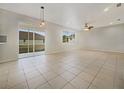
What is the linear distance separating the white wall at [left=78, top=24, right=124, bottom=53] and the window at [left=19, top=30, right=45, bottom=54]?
675 cm

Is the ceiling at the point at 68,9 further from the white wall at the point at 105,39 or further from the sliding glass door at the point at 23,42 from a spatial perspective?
the white wall at the point at 105,39

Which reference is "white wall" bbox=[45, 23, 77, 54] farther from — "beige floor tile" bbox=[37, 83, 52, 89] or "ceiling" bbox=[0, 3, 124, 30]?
"beige floor tile" bbox=[37, 83, 52, 89]

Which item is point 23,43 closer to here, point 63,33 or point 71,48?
point 63,33

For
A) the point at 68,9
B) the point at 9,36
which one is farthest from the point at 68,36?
the point at 9,36

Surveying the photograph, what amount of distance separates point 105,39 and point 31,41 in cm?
795

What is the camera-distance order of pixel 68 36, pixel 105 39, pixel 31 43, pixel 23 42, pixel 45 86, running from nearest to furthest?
pixel 45 86
pixel 23 42
pixel 31 43
pixel 105 39
pixel 68 36

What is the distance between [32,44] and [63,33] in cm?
392

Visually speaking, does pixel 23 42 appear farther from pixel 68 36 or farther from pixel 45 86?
pixel 68 36

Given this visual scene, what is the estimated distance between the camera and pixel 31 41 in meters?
7.04

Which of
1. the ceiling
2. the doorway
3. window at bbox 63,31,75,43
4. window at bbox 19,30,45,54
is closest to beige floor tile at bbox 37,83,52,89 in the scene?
the ceiling

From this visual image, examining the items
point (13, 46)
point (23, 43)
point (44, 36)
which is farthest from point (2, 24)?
point (44, 36)

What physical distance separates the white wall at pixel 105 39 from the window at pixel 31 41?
6748 mm

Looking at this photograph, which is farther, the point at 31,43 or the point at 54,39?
the point at 54,39
